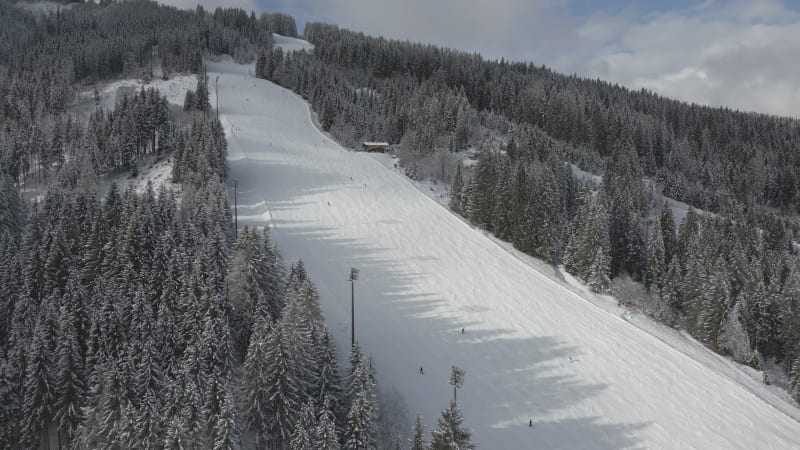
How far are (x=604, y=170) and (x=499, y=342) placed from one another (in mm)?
66591

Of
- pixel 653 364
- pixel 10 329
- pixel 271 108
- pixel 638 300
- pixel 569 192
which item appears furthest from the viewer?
pixel 271 108

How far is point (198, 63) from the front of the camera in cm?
14038

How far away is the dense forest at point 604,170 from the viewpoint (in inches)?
2179

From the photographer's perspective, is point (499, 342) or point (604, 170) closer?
point (499, 342)

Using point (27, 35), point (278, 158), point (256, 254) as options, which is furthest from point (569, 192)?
point (27, 35)

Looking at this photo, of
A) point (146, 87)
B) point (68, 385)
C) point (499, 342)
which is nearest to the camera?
point (68, 385)

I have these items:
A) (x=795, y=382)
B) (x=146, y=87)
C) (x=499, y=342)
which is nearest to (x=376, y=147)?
(x=146, y=87)

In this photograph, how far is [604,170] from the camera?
9956 centimetres

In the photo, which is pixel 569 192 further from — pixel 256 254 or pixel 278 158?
pixel 256 254

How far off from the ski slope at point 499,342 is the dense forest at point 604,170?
5716 millimetres

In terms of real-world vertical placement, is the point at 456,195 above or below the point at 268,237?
above

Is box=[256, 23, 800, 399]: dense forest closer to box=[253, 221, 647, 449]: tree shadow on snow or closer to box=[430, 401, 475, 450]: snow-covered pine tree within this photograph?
box=[253, 221, 647, 449]: tree shadow on snow

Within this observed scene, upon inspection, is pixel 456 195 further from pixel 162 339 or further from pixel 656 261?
pixel 162 339

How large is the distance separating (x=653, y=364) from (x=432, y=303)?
19.6 metres
